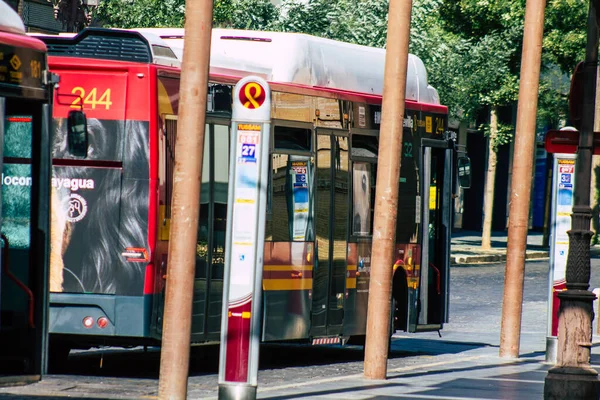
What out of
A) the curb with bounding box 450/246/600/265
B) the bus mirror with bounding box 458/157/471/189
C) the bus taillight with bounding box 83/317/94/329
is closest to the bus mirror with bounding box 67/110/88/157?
the bus taillight with bounding box 83/317/94/329

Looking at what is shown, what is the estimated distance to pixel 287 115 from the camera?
567 inches

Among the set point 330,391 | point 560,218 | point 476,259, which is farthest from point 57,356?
point 476,259

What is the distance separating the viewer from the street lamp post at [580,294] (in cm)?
1186

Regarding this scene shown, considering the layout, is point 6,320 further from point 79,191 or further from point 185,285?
point 79,191

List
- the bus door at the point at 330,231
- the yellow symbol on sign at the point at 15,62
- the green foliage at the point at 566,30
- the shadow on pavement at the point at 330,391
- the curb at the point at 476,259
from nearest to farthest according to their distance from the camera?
1. the yellow symbol on sign at the point at 15,62
2. the shadow on pavement at the point at 330,391
3. the bus door at the point at 330,231
4. the curb at the point at 476,259
5. the green foliage at the point at 566,30

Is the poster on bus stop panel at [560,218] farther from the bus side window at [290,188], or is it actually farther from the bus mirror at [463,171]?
the bus side window at [290,188]

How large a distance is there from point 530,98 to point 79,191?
6.61 metres

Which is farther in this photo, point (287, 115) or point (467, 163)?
point (467, 163)

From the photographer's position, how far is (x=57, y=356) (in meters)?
13.9

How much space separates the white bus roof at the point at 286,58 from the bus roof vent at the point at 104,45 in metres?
0.92

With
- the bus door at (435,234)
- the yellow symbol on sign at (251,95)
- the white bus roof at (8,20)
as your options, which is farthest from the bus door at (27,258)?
the bus door at (435,234)

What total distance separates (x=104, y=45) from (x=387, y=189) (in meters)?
3.21

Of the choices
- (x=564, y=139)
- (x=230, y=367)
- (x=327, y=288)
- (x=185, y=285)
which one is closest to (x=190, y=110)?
(x=185, y=285)

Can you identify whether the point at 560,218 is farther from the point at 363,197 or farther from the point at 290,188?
the point at 290,188
